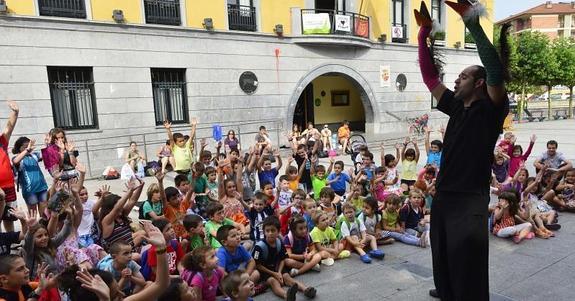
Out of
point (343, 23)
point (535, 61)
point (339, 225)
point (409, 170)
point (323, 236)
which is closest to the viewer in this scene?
point (323, 236)

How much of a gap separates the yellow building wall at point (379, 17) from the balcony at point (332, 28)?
96 centimetres

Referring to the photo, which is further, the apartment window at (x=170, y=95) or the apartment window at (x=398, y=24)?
the apartment window at (x=398, y=24)

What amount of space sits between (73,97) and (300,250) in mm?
9535

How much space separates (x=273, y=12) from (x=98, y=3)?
603cm

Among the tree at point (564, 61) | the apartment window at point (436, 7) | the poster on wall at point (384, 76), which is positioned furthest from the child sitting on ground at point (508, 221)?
the tree at point (564, 61)

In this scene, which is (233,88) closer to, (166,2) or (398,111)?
(166,2)

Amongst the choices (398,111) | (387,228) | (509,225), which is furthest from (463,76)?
(398,111)

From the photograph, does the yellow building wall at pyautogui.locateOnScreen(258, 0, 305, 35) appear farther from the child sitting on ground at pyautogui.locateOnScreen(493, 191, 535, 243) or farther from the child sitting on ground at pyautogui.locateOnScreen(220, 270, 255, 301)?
the child sitting on ground at pyautogui.locateOnScreen(220, 270, 255, 301)

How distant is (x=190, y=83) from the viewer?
13.4 m

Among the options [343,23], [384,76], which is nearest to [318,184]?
[343,23]

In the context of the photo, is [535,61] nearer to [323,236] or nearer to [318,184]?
[318,184]

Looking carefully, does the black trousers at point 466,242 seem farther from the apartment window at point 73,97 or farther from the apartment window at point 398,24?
the apartment window at point 398,24

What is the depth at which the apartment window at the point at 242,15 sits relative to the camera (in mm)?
14266

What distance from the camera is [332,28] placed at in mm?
16359
